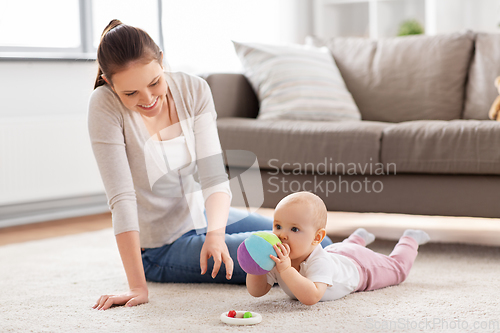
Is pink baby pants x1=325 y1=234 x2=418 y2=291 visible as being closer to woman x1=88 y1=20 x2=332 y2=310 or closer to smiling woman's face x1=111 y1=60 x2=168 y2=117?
woman x1=88 y1=20 x2=332 y2=310

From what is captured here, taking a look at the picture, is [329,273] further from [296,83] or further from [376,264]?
[296,83]

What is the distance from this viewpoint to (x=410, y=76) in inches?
92.7

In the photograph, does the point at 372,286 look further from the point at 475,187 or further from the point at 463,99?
the point at 463,99

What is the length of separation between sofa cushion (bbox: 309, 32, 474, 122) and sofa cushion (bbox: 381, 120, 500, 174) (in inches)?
21.4

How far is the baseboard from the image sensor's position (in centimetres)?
260

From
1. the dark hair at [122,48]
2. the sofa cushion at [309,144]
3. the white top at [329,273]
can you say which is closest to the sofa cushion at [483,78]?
the sofa cushion at [309,144]

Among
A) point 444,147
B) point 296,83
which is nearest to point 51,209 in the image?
point 296,83

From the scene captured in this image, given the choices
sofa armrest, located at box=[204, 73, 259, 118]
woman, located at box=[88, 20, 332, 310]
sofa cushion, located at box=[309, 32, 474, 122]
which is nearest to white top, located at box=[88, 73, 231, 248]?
woman, located at box=[88, 20, 332, 310]

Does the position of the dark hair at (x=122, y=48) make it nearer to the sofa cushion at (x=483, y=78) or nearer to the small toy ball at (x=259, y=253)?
the small toy ball at (x=259, y=253)

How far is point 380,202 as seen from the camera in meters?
1.80

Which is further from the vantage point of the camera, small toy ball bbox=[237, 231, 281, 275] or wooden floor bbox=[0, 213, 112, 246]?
wooden floor bbox=[0, 213, 112, 246]

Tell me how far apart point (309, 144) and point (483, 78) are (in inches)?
34.5

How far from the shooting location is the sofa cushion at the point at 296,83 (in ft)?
7.28

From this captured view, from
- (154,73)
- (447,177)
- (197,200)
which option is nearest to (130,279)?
(197,200)
